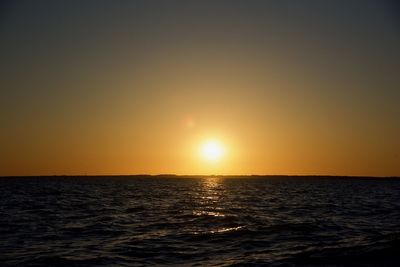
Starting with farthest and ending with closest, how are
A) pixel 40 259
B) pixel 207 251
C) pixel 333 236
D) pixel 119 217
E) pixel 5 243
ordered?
pixel 119 217, pixel 333 236, pixel 5 243, pixel 207 251, pixel 40 259

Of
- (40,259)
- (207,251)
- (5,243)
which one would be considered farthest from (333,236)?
(5,243)

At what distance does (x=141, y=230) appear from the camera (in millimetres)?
25047

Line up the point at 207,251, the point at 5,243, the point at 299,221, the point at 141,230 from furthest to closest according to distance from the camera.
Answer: the point at 299,221 → the point at 141,230 → the point at 5,243 → the point at 207,251

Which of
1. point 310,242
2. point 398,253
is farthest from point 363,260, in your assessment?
point 310,242

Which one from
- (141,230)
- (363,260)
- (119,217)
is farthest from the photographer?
(119,217)

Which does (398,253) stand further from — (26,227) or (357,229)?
(26,227)

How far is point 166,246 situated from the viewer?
20.0 metres

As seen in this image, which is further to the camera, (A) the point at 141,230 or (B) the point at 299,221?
(B) the point at 299,221

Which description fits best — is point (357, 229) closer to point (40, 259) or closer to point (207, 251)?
point (207, 251)

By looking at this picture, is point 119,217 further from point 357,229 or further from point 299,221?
point 357,229

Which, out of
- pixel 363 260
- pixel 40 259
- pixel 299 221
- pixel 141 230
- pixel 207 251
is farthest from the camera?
pixel 299 221

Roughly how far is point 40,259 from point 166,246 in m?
5.32

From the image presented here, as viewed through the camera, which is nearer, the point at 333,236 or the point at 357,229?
the point at 333,236

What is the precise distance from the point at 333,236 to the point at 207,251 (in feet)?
23.0
